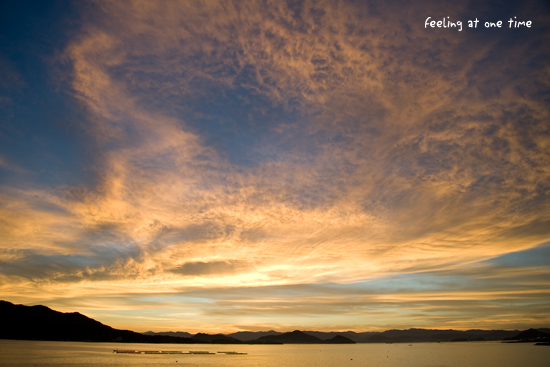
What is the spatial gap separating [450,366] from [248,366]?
66.3 m

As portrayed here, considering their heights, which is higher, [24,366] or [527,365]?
[24,366]

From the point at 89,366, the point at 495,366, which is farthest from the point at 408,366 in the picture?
the point at 89,366

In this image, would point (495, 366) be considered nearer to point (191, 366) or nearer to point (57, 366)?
point (191, 366)

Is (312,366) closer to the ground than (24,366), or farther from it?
closer to the ground

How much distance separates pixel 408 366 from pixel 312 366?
105 feet

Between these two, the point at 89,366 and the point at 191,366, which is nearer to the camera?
the point at 89,366

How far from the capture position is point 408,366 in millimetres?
104875

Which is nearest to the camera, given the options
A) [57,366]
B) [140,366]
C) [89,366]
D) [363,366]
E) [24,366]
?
[24,366]

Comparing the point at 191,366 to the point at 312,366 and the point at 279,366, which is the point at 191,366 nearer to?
the point at 279,366

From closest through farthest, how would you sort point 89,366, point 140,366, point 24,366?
point 24,366
point 89,366
point 140,366

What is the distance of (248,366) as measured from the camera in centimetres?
11062

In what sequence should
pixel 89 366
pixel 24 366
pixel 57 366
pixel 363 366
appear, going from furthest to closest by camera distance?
pixel 363 366
pixel 89 366
pixel 57 366
pixel 24 366

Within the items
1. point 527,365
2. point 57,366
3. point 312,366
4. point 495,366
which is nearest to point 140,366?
point 57,366

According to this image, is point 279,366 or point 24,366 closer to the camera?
point 24,366
